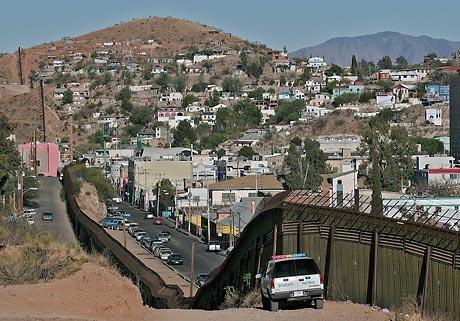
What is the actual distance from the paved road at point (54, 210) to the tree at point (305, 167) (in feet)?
54.4

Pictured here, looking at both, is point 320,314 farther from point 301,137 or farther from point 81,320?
point 301,137

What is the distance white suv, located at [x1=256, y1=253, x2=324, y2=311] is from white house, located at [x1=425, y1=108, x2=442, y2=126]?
427 feet

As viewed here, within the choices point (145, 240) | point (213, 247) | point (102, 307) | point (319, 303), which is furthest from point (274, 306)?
point (145, 240)

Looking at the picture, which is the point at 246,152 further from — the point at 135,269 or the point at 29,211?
the point at 135,269

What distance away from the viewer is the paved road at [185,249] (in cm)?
5222

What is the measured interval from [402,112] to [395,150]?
61383mm

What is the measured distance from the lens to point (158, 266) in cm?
5238

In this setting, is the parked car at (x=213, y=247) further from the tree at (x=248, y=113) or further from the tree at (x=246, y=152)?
the tree at (x=248, y=113)

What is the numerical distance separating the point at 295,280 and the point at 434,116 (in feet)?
436

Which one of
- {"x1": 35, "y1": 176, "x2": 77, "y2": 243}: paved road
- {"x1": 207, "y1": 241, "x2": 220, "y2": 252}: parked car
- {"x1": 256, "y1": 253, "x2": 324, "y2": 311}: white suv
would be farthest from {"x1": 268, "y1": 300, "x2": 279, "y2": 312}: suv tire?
{"x1": 207, "y1": 241, "x2": 220, "y2": 252}: parked car

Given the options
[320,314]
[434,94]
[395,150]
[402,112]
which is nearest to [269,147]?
[402,112]

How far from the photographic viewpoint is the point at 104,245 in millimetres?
40219

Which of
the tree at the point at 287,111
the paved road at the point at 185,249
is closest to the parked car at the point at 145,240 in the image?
the paved road at the point at 185,249

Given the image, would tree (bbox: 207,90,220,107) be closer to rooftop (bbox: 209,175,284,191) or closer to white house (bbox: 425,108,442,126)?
white house (bbox: 425,108,442,126)
